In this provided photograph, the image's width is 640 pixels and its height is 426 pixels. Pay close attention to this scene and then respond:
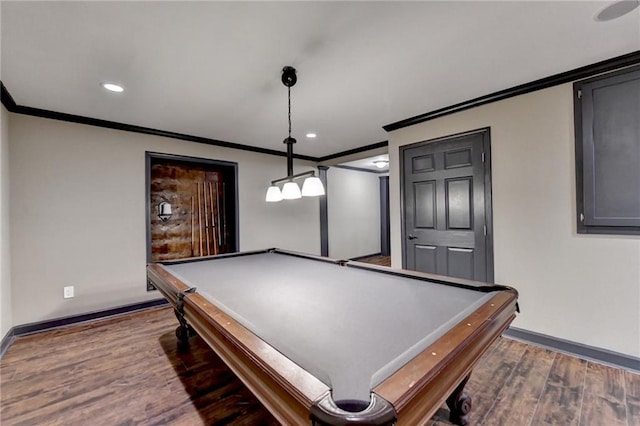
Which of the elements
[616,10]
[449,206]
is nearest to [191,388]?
[449,206]

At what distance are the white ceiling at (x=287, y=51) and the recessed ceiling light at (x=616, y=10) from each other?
0.05 m

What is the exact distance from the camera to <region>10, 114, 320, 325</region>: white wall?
8.91ft

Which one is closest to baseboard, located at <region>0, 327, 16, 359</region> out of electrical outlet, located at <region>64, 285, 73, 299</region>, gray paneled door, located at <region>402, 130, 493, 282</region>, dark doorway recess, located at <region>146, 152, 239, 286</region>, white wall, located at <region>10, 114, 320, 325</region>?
white wall, located at <region>10, 114, 320, 325</region>

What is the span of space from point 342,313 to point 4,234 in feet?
10.7

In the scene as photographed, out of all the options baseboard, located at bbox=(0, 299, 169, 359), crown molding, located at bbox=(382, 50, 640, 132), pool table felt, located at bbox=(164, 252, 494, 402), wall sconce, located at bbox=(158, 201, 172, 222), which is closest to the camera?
pool table felt, located at bbox=(164, 252, 494, 402)

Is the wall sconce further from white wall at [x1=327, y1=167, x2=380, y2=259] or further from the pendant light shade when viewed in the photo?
white wall at [x1=327, y1=167, x2=380, y2=259]

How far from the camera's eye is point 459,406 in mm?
1506

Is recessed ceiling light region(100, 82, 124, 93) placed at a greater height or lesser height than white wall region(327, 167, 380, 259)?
greater

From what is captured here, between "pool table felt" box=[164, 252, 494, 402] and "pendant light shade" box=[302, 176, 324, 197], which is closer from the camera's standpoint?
"pool table felt" box=[164, 252, 494, 402]

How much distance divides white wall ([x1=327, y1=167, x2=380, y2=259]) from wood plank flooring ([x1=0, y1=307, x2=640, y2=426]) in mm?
3721

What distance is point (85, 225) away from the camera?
3023mm

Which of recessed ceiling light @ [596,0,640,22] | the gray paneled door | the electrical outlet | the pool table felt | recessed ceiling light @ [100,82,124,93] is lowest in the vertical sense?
the electrical outlet

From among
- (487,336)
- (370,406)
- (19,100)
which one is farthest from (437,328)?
(19,100)

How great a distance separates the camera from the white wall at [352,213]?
19.1ft
